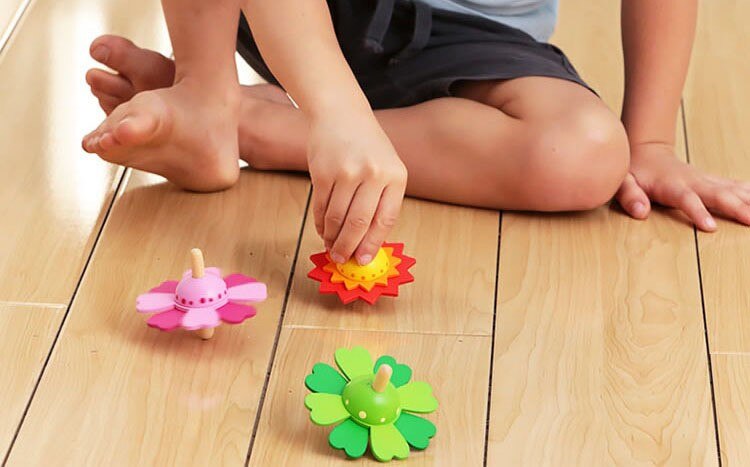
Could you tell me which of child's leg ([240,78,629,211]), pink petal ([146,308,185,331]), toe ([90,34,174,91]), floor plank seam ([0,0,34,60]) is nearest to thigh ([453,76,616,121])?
child's leg ([240,78,629,211])

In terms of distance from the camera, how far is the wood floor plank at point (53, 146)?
1.10 meters

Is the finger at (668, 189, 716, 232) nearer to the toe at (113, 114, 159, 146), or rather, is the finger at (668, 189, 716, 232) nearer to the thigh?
the thigh

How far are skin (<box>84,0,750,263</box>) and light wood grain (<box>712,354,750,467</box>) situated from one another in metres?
0.23

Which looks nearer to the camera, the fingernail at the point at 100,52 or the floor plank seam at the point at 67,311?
the floor plank seam at the point at 67,311

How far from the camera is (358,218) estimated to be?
37.7 inches

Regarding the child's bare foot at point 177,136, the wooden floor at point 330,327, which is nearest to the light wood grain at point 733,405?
the wooden floor at point 330,327

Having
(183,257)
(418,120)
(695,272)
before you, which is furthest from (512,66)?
(183,257)

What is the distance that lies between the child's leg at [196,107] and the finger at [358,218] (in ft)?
0.81

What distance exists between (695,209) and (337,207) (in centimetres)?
43

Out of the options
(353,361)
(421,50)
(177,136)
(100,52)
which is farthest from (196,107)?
(353,361)

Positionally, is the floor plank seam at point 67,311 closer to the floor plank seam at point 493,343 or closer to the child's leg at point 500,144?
the child's leg at point 500,144

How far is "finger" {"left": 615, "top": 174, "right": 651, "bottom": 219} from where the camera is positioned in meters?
1.20

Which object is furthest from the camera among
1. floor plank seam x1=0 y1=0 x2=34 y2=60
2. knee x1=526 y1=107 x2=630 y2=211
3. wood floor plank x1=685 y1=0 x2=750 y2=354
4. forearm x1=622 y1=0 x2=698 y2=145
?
floor plank seam x1=0 y1=0 x2=34 y2=60

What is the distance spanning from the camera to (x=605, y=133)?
1.17m
